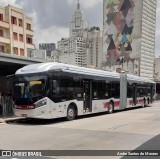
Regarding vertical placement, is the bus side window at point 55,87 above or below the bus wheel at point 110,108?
above

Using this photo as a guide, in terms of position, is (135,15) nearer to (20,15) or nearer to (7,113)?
(20,15)

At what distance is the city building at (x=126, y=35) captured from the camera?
444ft

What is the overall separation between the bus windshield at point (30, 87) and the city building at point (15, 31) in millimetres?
42151

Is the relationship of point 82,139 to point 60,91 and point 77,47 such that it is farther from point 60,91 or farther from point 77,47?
point 77,47

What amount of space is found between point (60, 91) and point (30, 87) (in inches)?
62.3

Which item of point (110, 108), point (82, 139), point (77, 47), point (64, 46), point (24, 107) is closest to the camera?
point (82, 139)

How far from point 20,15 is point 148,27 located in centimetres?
9604

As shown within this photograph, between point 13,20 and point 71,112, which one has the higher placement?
point 13,20

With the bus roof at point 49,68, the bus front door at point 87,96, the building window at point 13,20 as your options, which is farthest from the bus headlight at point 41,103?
the building window at point 13,20

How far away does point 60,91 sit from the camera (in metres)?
15.8

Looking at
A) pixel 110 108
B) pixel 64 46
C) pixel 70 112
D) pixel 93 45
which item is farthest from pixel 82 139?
pixel 93 45

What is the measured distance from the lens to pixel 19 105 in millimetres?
15469

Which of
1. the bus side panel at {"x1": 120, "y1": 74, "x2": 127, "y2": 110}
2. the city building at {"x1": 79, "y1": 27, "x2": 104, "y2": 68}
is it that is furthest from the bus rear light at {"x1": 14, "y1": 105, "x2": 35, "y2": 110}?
the city building at {"x1": 79, "y1": 27, "x2": 104, "y2": 68}

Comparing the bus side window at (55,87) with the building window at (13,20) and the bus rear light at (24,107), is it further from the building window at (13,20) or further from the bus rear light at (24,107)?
A: the building window at (13,20)
